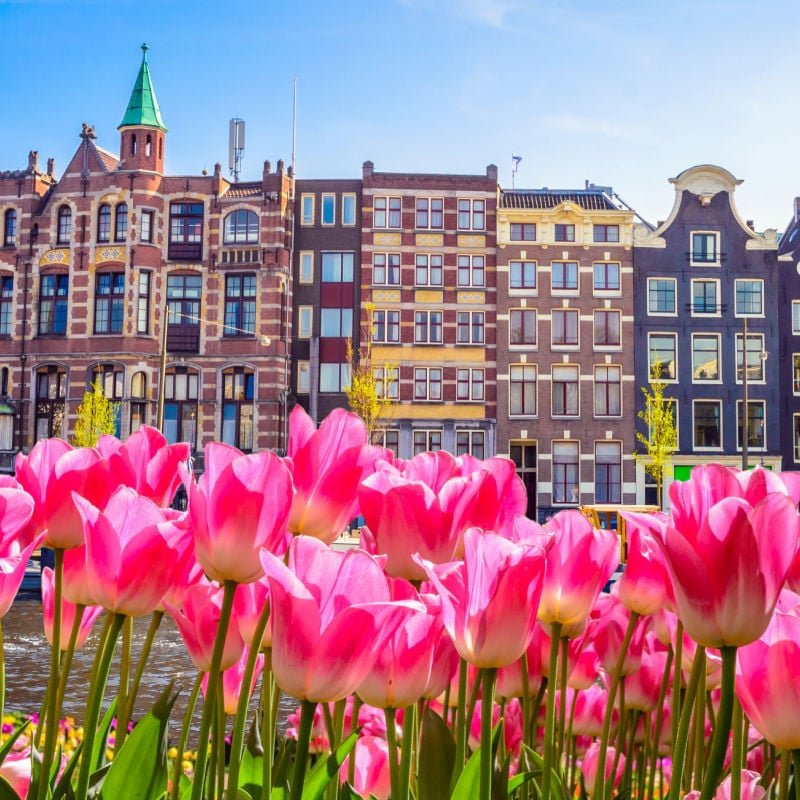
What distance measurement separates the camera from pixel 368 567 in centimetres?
77

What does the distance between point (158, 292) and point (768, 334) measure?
57.7 feet

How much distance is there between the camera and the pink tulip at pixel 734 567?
776 mm

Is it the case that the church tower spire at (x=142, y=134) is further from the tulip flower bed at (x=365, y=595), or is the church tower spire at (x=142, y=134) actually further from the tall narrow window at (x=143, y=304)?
the tulip flower bed at (x=365, y=595)

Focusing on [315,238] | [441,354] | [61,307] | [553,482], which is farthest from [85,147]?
[553,482]

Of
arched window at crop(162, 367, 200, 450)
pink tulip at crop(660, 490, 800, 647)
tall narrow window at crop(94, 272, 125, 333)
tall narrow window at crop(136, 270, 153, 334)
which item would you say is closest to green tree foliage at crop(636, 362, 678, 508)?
arched window at crop(162, 367, 200, 450)

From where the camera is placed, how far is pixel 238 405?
1078 inches

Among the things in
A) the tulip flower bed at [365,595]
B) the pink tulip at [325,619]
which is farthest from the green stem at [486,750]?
the pink tulip at [325,619]

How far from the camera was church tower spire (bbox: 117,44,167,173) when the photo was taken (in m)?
28.5

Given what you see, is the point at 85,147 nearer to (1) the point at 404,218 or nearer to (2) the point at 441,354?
(1) the point at 404,218

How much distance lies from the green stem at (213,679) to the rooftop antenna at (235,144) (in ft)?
107

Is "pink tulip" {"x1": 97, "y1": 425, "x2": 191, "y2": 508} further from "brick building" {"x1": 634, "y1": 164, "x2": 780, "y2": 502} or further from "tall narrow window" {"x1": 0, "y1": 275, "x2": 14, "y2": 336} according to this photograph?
"tall narrow window" {"x1": 0, "y1": 275, "x2": 14, "y2": 336}

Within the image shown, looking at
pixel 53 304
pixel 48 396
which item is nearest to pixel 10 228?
pixel 53 304

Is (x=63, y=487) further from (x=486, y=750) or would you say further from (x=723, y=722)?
(x=723, y=722)

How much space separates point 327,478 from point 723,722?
49cm
